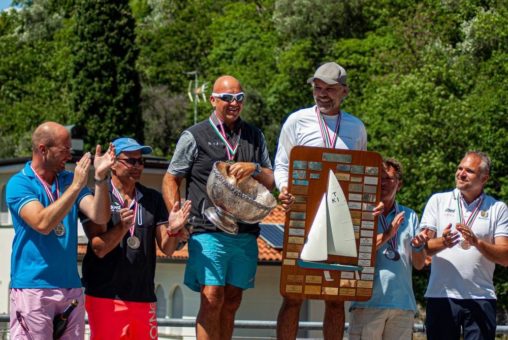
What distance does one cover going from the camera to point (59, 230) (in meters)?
7.89

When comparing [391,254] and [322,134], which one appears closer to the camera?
[322,134]

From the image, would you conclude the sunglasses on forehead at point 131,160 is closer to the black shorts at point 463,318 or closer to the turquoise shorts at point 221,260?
the turquoise shorts at point 221,260

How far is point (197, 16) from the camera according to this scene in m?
78.8

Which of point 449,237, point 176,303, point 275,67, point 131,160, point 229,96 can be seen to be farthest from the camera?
point 275,67

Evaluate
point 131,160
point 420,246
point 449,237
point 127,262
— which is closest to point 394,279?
point 420,246

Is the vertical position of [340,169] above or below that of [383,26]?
below

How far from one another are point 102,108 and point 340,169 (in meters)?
52.7

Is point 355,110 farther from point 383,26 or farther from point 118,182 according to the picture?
point 118,182

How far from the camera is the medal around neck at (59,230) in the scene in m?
7.87

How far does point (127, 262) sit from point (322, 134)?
176cm

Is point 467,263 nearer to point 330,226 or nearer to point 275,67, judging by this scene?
point 330,226

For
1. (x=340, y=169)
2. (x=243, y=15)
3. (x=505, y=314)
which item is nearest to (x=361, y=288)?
(x=340, y=169)

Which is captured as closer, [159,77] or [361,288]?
[361,288]

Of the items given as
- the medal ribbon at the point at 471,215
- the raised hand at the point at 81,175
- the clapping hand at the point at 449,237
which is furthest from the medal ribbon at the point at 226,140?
the medal ribbon at the point at 471,215
